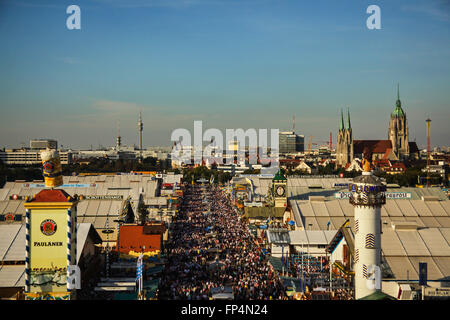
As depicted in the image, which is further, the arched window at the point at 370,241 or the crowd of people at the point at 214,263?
the crowd of people at the point at 214,263


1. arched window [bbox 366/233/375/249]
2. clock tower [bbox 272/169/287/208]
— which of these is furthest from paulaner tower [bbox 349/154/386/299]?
clock tower [bbox 272/169/287/208]

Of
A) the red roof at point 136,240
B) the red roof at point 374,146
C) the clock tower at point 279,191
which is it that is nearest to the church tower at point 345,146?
the red roof at point 374,146

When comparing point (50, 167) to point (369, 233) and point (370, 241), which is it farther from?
point (370, 241)

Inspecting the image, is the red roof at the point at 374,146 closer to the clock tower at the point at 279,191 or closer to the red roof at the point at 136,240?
the clock tower at the point at 279,191

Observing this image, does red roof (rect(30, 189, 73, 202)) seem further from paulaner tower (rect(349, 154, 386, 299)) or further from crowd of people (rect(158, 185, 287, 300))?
paulaner tower (rect(349, 154, 386, 299))
